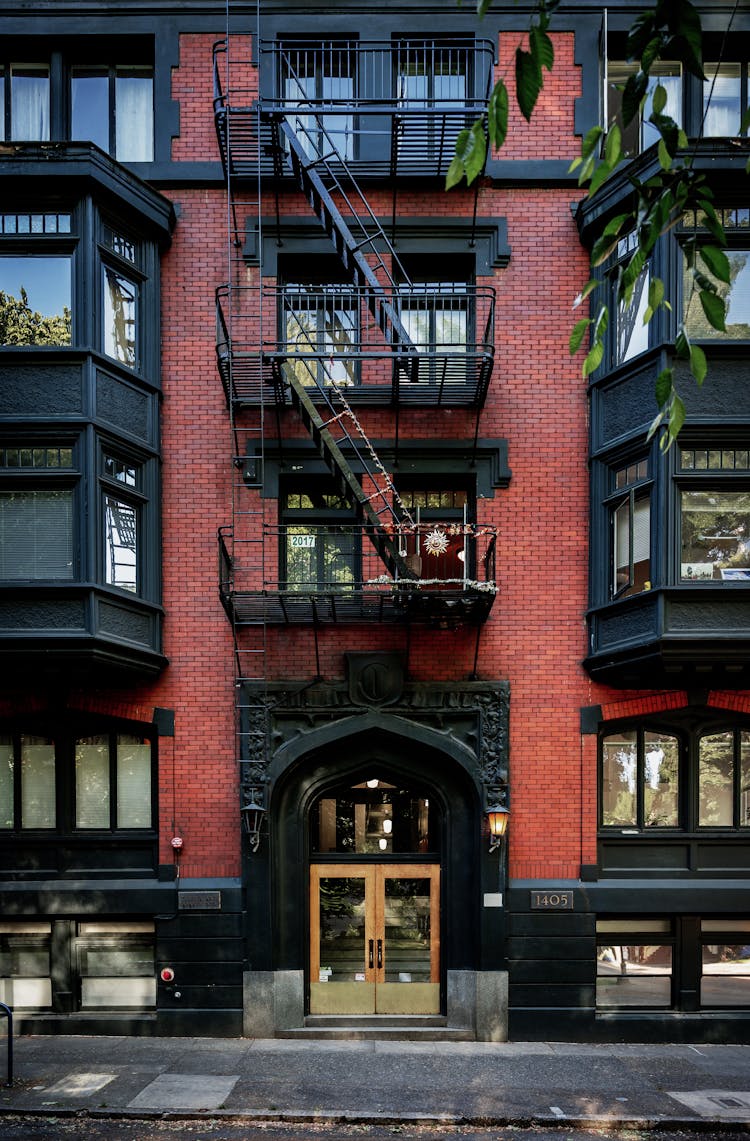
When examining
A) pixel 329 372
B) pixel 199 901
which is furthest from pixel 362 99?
pixel 199 901

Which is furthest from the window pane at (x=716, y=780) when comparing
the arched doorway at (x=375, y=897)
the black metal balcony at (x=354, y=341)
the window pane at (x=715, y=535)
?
the black metal balcony at (x=354, y=341)

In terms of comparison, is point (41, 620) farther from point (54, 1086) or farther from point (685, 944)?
point (685, 944)

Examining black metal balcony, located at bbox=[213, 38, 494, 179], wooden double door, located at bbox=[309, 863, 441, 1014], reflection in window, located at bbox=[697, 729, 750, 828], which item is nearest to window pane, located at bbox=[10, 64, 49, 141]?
black metal balcony, located at bbox=[213, 38, 494, 179]

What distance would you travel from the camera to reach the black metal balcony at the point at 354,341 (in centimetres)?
1311

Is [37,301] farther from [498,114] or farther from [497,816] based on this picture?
[498,114]

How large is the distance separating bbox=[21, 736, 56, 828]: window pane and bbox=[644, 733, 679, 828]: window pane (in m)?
8.86

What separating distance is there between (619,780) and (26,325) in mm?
10859

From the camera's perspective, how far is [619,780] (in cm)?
1377

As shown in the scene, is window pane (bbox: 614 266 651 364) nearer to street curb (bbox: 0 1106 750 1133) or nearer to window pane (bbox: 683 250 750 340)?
window pane (bbox: 683 250 750 340)

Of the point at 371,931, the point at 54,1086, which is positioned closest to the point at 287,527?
the point at 371,931

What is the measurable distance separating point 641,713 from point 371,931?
511cm

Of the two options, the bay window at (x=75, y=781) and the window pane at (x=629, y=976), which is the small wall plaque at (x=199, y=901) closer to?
the bay window at (x=75, y=781)

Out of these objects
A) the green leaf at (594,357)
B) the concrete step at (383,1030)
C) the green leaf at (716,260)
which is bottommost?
the concrete step at (383,1030)

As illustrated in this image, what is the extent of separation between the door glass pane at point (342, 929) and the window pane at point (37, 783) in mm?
4261
